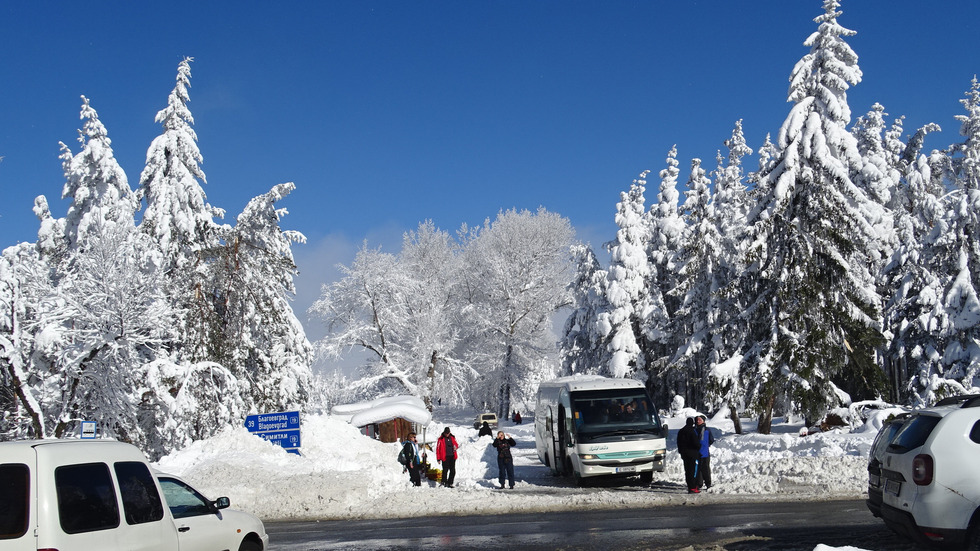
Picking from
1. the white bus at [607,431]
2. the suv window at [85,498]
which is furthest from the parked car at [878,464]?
the white bus at [607,431]

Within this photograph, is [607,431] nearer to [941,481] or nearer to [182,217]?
[941,481]

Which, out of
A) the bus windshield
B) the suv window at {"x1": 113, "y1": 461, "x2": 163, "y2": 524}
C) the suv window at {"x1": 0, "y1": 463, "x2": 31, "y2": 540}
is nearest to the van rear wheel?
the suv window at {"x1": 113, "y1": 461, "x2": 163, "y2": 524}

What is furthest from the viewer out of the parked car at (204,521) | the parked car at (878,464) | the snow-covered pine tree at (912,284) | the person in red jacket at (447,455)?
the snow-covered pine tree at (912,284)

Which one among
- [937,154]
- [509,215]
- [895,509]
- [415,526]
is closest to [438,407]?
[509,215]

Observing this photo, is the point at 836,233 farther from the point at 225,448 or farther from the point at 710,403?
the point at 225,448

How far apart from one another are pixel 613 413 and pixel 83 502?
15612mm

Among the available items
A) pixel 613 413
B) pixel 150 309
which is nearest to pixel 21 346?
pixel 150 309

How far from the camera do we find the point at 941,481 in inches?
322

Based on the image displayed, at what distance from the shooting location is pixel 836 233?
26.6 m

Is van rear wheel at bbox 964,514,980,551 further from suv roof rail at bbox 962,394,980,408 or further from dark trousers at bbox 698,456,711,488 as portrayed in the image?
dark trousers at bbox 698,456,711,488

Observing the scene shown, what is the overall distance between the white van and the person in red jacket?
1373cm

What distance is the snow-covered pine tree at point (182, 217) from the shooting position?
30.1 metres

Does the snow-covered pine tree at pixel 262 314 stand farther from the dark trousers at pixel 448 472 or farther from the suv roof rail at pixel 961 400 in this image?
the suv roof rail at pixel 961 400

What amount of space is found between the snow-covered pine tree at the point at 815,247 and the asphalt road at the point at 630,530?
38.6 feet
